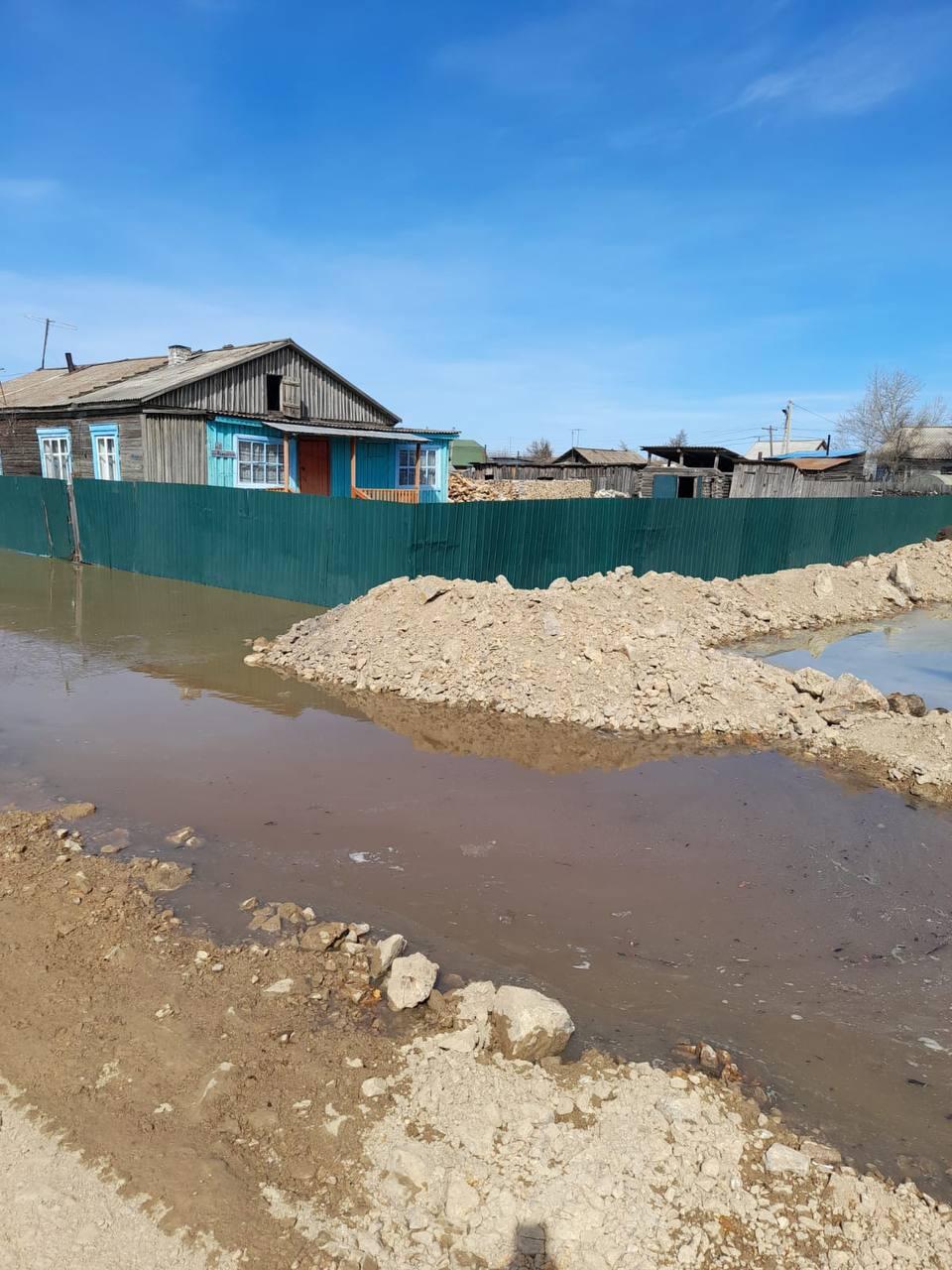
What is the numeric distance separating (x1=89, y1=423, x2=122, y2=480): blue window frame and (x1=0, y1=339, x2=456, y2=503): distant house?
37 millimetres

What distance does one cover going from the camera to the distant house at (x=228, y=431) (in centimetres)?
2087

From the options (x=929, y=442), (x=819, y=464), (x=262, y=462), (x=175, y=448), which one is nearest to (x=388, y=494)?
(x=262, y=462)

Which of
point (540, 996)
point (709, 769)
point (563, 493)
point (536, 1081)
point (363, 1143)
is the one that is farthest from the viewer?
point (563, 493)

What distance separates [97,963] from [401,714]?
497 centimetres

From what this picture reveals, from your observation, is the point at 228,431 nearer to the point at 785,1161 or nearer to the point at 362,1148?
the point at 362,1148

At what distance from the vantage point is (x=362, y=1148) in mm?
2936

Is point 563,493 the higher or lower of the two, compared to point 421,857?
higher

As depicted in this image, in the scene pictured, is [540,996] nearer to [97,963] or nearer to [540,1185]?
[540,1185]

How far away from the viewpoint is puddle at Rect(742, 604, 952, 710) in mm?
11109

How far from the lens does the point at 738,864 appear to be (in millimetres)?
5645

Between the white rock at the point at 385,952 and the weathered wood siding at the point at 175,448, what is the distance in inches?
728

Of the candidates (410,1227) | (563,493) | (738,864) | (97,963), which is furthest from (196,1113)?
(563,493)

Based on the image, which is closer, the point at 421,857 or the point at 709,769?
the point at 421,857

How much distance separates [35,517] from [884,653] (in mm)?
18796
